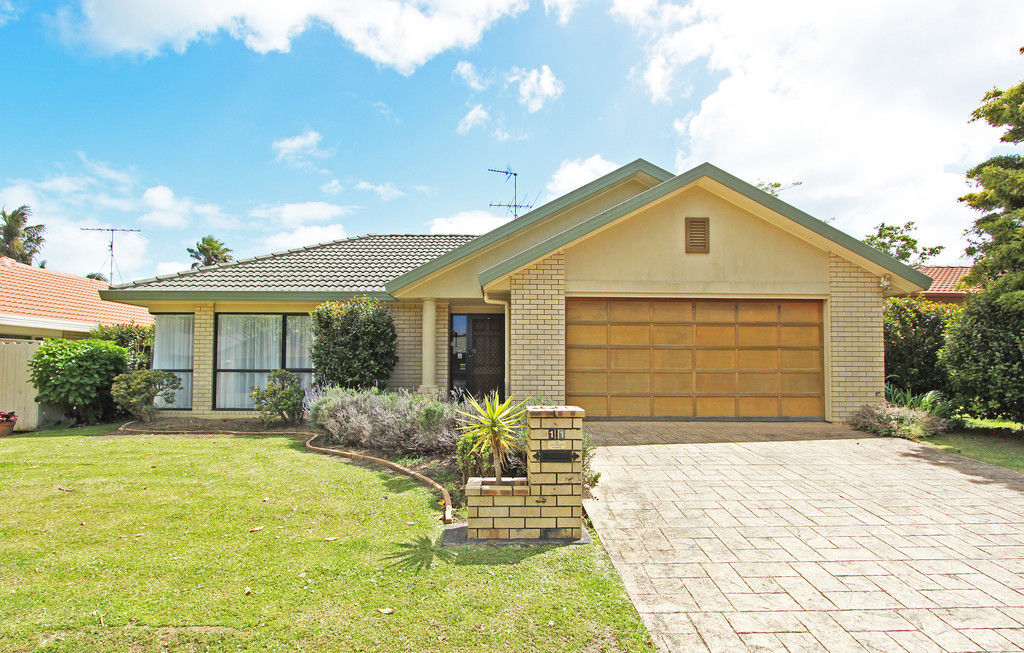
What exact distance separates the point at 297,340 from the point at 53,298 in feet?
37.5

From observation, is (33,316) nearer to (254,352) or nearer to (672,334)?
(254,352)

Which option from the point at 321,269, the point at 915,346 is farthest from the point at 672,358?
the point at 321,269

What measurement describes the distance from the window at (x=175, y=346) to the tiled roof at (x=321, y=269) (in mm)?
1000

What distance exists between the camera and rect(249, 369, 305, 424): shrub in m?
10.7

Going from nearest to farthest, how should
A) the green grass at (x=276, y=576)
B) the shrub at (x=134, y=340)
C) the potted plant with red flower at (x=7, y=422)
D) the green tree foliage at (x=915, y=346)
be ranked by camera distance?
the green grass at (x=276, y=576) < the potted plant with red flower at (x=7, y=422) < the green tree foliage at (x=915, y=346) < the shrub at (x=134, y=340)

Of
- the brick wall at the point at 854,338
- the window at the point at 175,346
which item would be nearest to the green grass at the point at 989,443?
the brick wall at the point at 854,338

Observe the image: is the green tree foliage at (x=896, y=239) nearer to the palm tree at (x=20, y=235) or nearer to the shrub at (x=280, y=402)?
the shrub at (x=280, y=402)

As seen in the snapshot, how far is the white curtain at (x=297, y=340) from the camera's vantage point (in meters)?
12.2

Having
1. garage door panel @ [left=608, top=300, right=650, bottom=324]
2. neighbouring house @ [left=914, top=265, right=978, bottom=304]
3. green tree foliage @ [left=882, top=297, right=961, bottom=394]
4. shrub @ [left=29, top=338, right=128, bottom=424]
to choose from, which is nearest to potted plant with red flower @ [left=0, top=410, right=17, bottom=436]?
shrub @ [left=29, top=338, right=128, bottom=424]

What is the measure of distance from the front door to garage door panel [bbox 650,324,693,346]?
3664 millimetres

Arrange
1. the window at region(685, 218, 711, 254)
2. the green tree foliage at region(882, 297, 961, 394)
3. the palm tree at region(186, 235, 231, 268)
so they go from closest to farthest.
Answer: the window at region(685, 218, 711, 254) < the green tree foliage at region(882, 297, 961, 394) < the palm tree at region(186, 235, 231, 268)

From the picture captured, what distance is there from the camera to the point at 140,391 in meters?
11.1

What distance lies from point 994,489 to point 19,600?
29.5 ft

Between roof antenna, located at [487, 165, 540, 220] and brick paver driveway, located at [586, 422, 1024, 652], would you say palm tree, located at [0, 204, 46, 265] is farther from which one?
brick paver driveway, located at [586, 422, 1024, 652]
